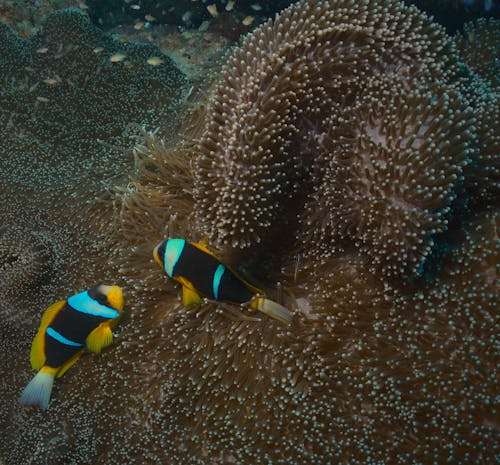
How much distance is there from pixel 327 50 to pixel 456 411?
174 centimetres

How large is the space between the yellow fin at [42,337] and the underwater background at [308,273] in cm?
24

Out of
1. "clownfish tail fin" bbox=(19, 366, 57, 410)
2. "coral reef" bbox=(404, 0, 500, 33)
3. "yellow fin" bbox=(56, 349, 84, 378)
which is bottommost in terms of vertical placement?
"clownfish tail fin" bbox=(19, 366, 57, 410)

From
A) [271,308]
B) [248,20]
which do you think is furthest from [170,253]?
[248,20]

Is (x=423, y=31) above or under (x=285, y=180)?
above

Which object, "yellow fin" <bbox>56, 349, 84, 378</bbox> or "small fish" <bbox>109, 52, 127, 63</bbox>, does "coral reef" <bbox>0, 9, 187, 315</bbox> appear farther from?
"yellow fin" <bbox>56, 349, 84, 378</bbox>

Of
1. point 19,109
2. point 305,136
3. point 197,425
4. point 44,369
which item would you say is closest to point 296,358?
point 197,425

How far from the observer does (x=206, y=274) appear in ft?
6.90

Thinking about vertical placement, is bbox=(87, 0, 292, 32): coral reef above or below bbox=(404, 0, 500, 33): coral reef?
below

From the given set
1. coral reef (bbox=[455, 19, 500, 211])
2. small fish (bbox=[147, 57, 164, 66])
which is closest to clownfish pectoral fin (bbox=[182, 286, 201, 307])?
coral reef (bbox=[455, 19, 500, 211])

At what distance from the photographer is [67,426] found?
2.55m

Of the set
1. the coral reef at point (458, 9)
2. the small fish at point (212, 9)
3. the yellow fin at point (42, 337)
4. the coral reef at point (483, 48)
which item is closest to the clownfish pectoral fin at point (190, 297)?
the yellow fin at point (42, 337)

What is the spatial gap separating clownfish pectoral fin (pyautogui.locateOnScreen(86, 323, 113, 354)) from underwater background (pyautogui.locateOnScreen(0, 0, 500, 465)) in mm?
106

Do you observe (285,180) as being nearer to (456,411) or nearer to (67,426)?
(456,411)

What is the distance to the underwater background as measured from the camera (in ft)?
6.41
